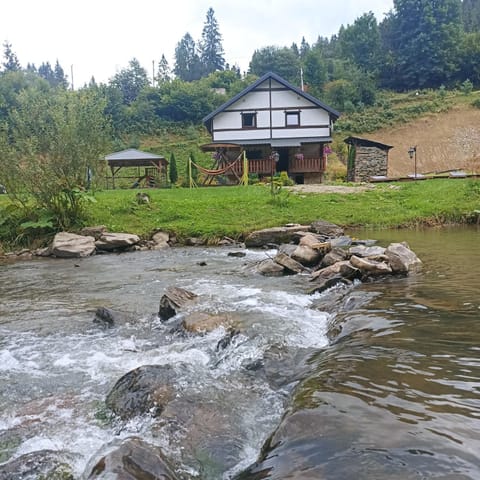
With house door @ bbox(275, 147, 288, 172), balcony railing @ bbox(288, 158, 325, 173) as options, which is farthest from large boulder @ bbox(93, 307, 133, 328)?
house door @ bbox(275, 147, 288, 172)

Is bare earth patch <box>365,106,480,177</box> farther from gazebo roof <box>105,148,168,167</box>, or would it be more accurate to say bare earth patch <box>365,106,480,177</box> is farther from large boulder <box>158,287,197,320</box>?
large boulder <box>158,287,197,320</box>

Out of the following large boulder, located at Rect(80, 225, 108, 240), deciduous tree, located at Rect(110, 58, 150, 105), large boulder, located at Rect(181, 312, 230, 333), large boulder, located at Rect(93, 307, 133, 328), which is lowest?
large boulder, located at Rect(93, 307, 133, 328)

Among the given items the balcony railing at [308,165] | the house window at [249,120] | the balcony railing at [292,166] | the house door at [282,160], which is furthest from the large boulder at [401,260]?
the house window at [249,120]

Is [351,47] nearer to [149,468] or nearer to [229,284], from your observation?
[229,284]

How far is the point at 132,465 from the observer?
3.15 m

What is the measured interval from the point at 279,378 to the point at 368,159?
3371 cm

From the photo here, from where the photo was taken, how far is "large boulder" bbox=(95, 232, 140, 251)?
616 inches

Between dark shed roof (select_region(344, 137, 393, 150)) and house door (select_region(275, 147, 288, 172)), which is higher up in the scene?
dark shed roof (select_region(344, 137, 393, 150))

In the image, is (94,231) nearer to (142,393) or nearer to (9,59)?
(142,393)

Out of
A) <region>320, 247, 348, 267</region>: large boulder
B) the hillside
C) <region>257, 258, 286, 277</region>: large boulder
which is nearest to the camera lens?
<region>257, 258, 286, 277</region>: large boulder

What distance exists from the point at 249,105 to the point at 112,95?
39.0 metres

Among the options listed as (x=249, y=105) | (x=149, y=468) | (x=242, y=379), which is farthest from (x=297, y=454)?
(x=249, y=105)

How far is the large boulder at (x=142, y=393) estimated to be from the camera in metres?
4.17

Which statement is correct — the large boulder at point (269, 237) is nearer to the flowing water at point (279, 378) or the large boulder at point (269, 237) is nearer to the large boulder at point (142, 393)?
the flowing water at point (279, 378)
